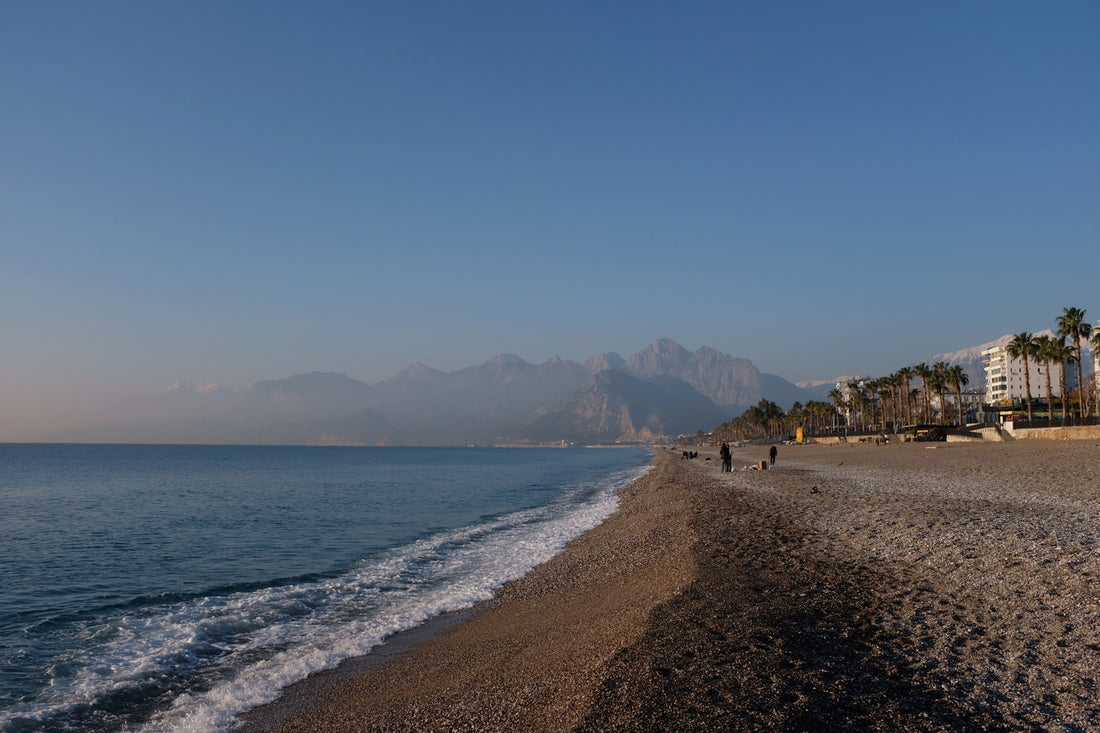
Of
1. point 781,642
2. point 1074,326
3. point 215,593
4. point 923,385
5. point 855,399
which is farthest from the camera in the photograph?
point 855,399

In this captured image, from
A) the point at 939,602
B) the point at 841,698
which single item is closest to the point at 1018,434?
the point at 939,602

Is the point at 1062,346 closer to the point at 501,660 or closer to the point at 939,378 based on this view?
the point at 939,378

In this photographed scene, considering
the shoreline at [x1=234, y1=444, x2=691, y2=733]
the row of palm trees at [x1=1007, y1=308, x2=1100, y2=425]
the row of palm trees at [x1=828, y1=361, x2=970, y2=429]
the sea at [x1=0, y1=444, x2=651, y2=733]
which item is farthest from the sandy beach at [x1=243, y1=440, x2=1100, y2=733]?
the row of palm trees at [x1=828, y1=361, x2=970, y2=429]

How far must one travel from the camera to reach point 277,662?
12.1 m

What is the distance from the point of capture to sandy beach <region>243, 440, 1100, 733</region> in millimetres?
7082

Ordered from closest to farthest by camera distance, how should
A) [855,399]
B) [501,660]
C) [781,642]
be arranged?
[781,642], [501,660], [855,399]

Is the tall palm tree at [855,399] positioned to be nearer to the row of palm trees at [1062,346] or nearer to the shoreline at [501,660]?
the row of palm trees at [1062,346]

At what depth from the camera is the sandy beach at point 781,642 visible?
7082 millimetres

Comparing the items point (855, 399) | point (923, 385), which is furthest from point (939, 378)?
point (855, 399)

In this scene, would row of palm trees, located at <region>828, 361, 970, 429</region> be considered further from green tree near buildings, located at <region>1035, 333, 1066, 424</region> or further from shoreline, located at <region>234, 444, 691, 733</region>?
shoreline, located at <region>234, 444, 691, 733</region>

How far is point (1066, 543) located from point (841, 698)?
10.1 m

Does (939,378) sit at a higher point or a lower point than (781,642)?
higher

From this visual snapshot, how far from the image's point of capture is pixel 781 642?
9055 mm

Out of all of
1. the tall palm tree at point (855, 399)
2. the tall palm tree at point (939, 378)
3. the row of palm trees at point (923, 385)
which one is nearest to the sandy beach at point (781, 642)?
the row of palm trees at point (923, 385)
